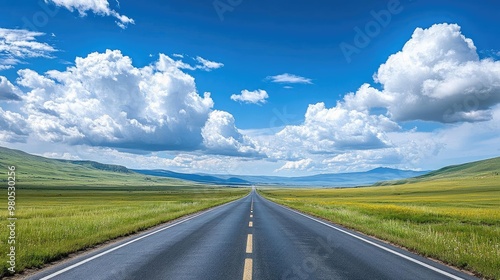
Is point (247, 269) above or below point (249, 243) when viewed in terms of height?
above

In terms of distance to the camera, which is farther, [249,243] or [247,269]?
[249,243]

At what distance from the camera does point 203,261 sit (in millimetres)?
9172

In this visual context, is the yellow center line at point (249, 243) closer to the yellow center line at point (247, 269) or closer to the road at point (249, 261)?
the road at point (249, 261)

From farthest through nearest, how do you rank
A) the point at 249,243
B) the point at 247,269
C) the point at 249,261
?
the point at 249,243 < the point at 249,261 < the point at 247,269

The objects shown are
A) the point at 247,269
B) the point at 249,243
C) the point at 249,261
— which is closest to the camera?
the point at 247,269

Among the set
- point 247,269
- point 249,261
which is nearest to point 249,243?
point 249,261

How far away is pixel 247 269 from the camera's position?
322 inches

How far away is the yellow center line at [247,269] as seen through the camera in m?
7.42

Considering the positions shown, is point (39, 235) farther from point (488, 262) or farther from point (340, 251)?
point (488, 262)

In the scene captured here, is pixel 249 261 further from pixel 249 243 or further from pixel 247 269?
pixel 249 243

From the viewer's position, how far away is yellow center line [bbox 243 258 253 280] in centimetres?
742

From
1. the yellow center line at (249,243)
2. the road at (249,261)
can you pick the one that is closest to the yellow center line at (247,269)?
the road at (249,261)

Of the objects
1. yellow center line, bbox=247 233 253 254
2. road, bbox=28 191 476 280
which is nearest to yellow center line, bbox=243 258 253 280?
road, bbox=28 191 476 280

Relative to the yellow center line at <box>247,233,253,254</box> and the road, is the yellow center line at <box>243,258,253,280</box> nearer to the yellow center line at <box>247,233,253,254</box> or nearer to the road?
the road
